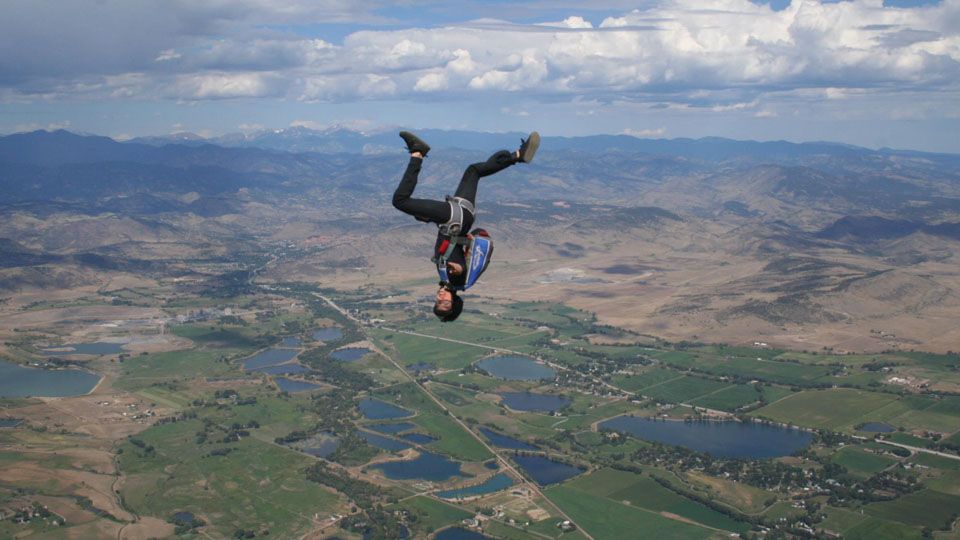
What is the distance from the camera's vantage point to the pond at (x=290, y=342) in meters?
120

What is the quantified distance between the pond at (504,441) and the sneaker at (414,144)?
6629 cm

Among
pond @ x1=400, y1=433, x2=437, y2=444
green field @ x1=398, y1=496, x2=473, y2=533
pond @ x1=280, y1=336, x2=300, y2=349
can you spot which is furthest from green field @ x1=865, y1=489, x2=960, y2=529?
pond @ x1=280, y1=336, x2=300, y2=349

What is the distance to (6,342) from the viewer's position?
11719 cm

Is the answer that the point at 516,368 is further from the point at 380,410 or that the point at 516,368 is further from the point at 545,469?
the point at 545,469

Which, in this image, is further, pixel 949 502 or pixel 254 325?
pixel 254 325

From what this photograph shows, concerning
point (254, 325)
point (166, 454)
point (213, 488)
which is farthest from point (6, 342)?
point (213, 488)

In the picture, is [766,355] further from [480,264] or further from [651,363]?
[480,264]

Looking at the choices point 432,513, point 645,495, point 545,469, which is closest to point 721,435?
point 645,495

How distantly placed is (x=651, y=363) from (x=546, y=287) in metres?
59.3

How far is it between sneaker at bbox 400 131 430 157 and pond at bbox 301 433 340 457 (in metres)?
65.9

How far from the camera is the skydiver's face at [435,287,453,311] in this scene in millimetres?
14344

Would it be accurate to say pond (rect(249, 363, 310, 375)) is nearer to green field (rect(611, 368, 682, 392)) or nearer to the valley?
the valley

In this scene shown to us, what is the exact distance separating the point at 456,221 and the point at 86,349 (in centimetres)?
11512

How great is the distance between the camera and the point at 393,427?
84500 mm
